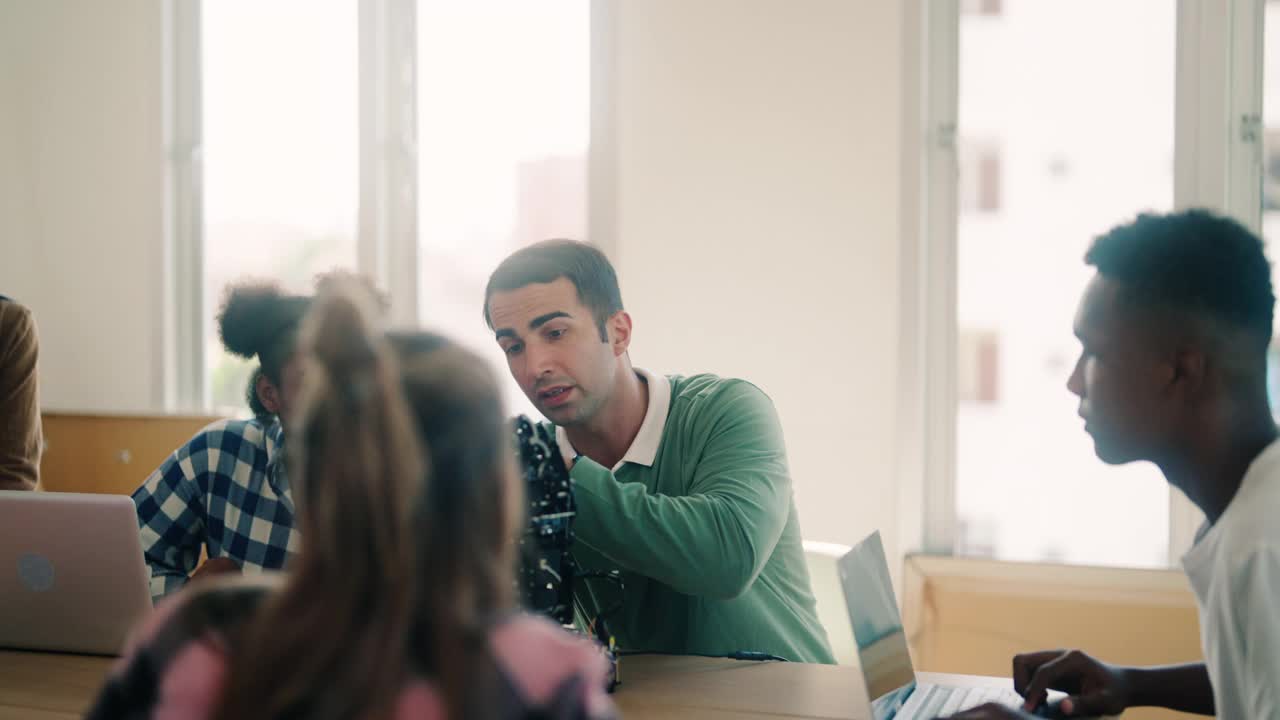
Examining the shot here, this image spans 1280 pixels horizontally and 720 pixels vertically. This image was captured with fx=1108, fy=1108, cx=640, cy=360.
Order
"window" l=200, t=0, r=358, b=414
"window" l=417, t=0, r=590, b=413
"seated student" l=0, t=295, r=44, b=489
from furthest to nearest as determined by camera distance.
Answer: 1. "window" l=200, t=0, r=358, b=414
2. "window" l=417, t=0, r=590, b=413
3. "seated student" l=0, t=295, r=44, b=489

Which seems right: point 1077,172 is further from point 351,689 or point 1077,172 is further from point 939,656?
point 351,689

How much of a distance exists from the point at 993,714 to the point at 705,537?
1.79ft

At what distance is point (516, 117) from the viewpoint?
381 centimetres

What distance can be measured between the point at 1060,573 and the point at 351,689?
2.78 metres

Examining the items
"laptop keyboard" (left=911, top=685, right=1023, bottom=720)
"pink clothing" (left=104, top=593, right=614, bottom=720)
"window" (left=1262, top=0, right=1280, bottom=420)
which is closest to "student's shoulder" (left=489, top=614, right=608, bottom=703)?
"pink clothing" (left=104, top=593, right=614, bottom=720)

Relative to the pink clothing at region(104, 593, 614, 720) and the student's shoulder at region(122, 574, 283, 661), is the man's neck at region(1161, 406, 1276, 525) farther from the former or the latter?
the student's shoulder at region(122, 574, 283, 661)

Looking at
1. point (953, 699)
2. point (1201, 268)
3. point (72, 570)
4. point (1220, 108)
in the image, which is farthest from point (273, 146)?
point (1201, 268)

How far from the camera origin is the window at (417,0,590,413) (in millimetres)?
3725

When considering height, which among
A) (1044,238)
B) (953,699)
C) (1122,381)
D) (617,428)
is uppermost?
(1044,238)

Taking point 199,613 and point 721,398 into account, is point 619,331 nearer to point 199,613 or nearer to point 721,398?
point 721,398

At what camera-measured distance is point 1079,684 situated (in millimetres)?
1488

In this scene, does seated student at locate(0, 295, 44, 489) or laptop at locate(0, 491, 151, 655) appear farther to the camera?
seated student at locate(0, 295, 44, 489)

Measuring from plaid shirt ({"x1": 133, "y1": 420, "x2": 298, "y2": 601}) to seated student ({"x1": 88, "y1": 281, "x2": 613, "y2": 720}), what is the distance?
1357mm

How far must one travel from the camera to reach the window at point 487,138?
3725mm
